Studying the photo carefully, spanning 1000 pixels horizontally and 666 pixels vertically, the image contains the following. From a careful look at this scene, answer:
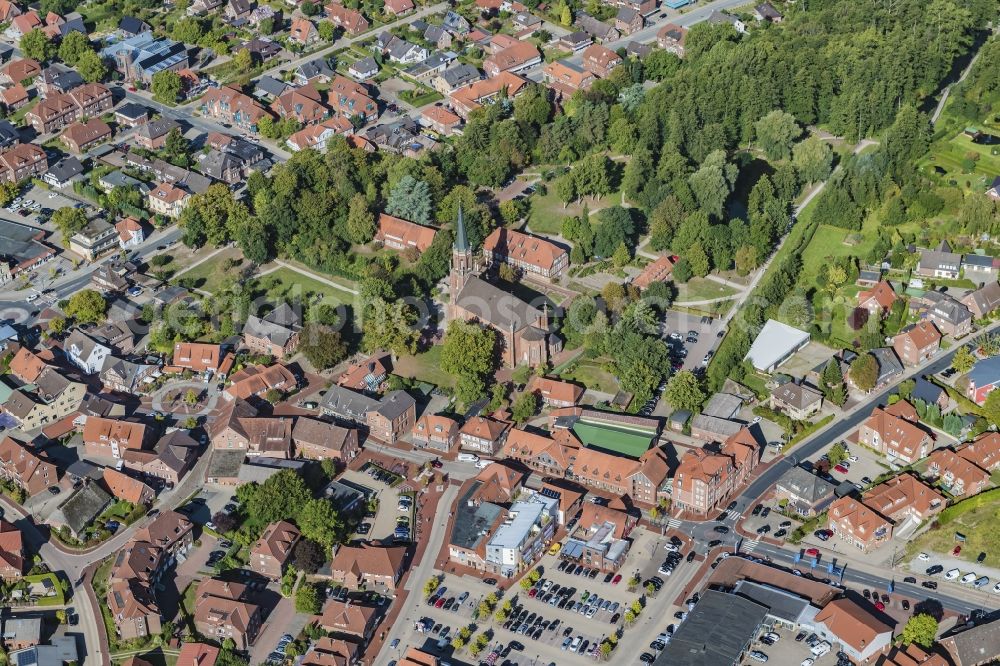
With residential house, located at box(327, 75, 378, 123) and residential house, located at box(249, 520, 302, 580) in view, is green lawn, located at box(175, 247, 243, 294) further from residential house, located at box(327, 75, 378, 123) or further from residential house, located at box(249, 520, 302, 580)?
residential house, located at box(249, 520, 302, 580)

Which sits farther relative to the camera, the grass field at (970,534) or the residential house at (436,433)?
the residential house at (436,433)

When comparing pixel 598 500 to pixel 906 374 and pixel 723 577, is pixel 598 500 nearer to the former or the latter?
pixel 723 577

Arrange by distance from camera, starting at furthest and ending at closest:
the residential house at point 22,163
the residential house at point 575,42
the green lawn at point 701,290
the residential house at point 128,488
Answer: the residential house at point 575,42
the residential house at point 22,163
the green lawn at point 701,290
the residential house at point 128,488

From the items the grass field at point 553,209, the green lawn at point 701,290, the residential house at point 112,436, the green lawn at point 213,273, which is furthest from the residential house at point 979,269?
the residential house at point 112,436

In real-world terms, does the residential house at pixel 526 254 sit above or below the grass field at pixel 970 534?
below

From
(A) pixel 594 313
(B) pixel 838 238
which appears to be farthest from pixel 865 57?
(A) pixel 594 313

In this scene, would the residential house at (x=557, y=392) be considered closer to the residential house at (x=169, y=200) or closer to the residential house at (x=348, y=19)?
the residential house at (x=169, y=200)
